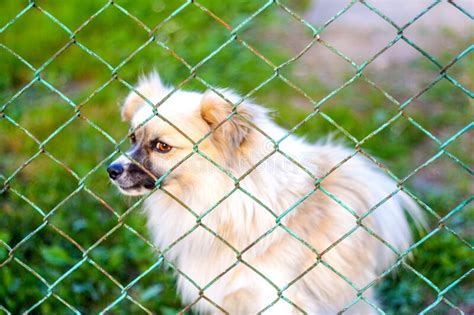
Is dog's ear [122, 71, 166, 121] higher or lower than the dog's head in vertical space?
higher

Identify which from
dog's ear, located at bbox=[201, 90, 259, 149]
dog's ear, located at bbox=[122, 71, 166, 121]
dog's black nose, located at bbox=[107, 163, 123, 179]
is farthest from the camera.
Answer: dog's ear, located at bbox=[122, 71, 166, 121]

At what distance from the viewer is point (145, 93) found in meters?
2.99

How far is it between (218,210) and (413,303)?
1.13 metres

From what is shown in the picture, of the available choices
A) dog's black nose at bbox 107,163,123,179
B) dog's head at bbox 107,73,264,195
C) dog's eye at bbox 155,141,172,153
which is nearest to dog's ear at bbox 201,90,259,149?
dog's head at bbox 107,73,264,195

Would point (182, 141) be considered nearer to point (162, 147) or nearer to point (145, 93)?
point (162, 147)

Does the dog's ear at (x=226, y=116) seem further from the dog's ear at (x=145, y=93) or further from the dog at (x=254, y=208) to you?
the dog's ear at (x=145, y=93)

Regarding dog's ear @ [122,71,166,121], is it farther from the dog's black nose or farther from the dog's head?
the dog's black nose

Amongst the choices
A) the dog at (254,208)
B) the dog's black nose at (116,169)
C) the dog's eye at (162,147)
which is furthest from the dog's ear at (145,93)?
the dog's black nose at (116,169)

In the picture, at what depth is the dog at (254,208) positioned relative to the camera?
2553 millimetres

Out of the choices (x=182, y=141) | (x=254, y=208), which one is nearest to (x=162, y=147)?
(x=182, y=141)

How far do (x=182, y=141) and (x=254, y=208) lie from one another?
0.41 m

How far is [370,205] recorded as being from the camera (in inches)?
108

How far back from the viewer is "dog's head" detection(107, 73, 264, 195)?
2533 mm

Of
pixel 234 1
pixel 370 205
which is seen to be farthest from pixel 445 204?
pixel 234 1
